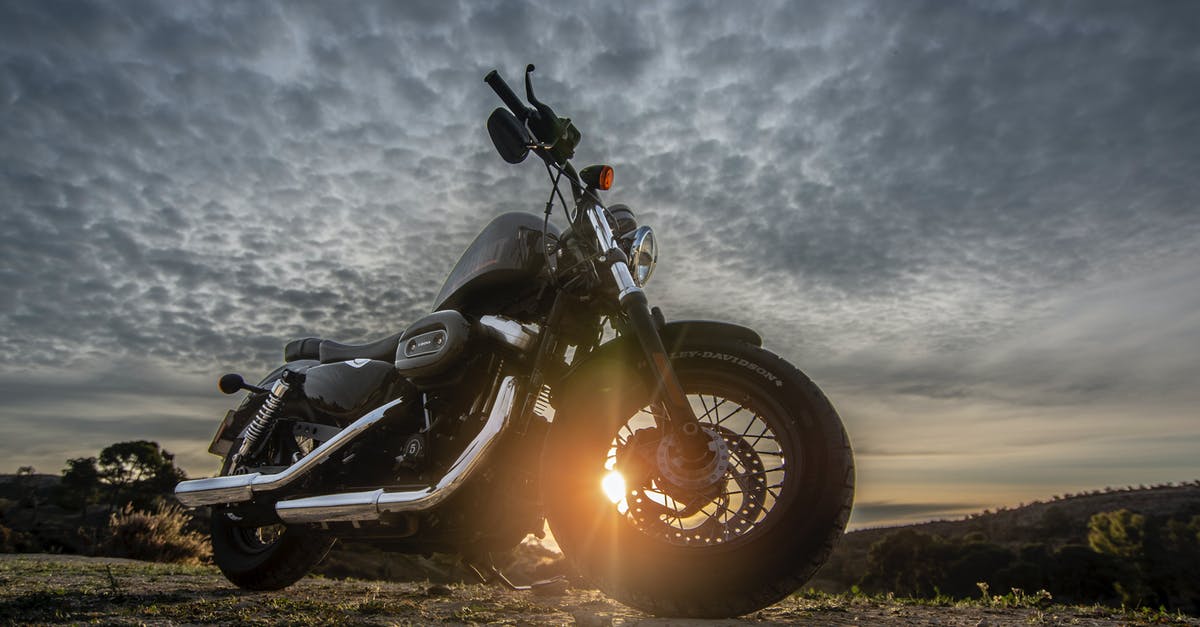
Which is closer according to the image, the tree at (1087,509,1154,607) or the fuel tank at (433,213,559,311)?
the fuel tank at (433,213,559,311)

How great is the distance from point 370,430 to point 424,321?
0.72m

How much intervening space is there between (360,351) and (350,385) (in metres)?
0.32

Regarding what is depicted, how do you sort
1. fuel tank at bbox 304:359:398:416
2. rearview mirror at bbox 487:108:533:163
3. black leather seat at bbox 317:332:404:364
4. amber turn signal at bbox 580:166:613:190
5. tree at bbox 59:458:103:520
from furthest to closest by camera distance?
tree at bbox 59:458:103:520 → black leather seat at bbox 317:332:404:364 → fuel tank at bbox 304:359:398:416 → rearview mirror at bbox 487:108:533:163 → amber turn signal at bbox 580:166:613:190

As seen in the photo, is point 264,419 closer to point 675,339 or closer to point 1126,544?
point 675,339

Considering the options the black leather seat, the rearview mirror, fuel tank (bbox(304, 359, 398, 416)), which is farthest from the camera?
the black leather seat

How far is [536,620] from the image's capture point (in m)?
3.45

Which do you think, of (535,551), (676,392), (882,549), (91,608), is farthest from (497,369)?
(882,549)

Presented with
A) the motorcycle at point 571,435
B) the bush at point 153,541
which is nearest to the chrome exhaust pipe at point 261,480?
the motorcycle at point 571,435

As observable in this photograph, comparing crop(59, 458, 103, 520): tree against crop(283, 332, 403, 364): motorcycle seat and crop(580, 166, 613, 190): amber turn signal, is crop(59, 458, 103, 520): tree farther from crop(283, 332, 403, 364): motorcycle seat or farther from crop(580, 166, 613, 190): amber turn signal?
crop(580, 166, 613, 190): amber turn signal

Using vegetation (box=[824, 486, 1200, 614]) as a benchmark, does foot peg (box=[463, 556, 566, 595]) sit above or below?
above

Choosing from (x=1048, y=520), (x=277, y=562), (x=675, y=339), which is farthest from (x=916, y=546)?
(x=675, y=339)

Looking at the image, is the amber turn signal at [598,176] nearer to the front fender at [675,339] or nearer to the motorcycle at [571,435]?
the motorcycle at [571,435]

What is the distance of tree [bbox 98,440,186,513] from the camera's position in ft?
128

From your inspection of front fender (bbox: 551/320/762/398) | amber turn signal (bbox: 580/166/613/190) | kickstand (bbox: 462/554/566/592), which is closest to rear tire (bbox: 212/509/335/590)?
kickstand (bbox: 462/554/566/592)
